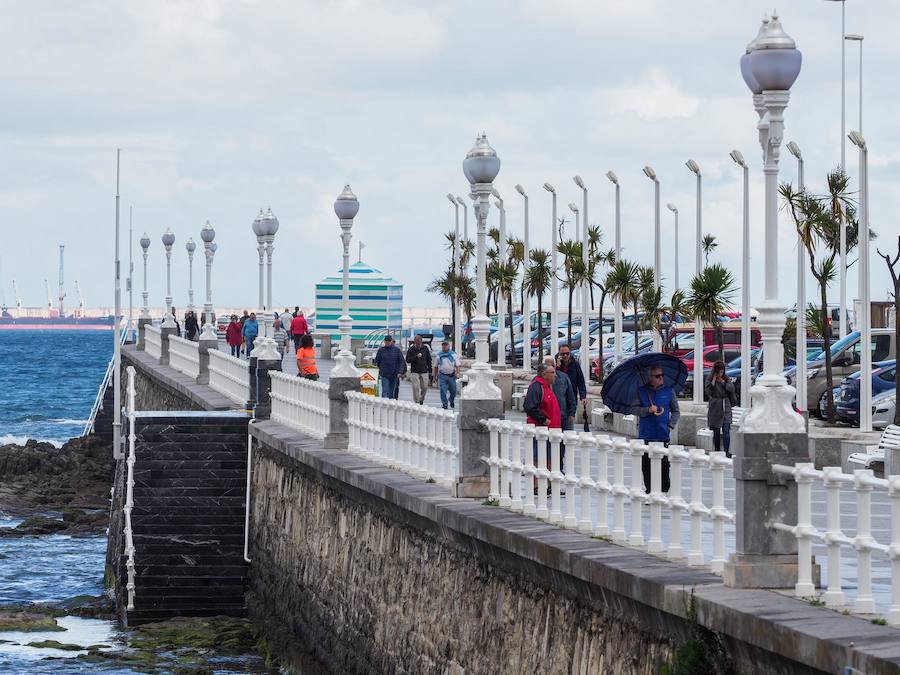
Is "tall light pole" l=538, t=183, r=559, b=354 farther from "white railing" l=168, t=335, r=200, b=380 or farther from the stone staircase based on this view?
the stone staircase

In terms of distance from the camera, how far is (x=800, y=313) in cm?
3219

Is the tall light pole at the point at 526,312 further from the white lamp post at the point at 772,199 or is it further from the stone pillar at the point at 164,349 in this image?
the white lamp post at the point at 772,199

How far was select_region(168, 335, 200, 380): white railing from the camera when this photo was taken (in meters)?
42.8

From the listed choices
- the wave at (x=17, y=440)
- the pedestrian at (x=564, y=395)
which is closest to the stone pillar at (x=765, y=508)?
the pedestrian at (x=564, y=395)

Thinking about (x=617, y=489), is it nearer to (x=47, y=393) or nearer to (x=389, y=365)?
(x=389, y=365)

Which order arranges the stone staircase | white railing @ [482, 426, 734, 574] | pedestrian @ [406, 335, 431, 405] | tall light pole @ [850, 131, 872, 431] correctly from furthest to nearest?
pedestrian @ [406, 335, 431, 405] → tall light pole @ [850, 131, 872, 431] → the stone staircase → white railing @ [482, 426, 734, 574]

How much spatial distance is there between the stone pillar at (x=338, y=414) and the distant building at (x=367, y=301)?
1426 inches

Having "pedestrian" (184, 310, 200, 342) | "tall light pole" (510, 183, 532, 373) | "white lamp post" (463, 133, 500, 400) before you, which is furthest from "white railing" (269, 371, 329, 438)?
"pedestrian" (184, 310, 200, 342)

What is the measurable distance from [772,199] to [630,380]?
6467 mm

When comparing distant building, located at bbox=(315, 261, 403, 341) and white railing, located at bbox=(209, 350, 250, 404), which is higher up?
distant building, located at bbox=(315, 261, 403, 341)

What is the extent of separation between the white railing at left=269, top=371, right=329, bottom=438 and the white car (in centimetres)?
936

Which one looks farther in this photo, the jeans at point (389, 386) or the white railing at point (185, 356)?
the white railing at point (185, 356)

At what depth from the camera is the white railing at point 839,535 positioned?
32.4 feet

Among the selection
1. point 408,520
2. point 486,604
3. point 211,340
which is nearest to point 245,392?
point 211,340
